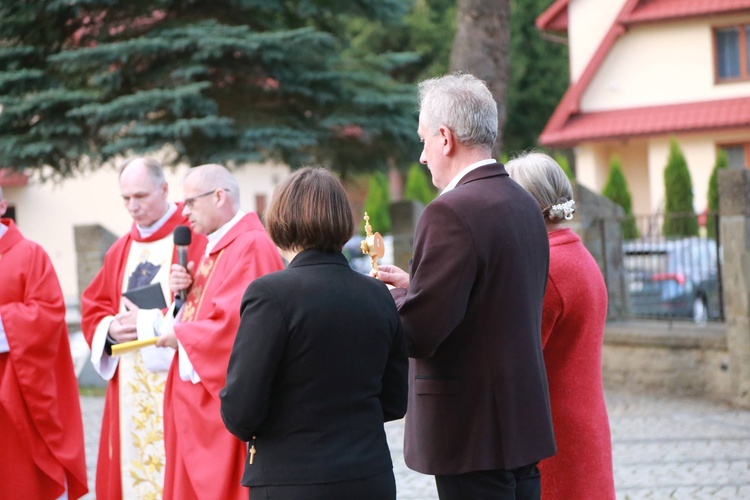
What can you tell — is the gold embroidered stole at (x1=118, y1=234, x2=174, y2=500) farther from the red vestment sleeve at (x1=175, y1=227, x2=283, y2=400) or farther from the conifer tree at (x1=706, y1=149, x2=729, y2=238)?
the conifer tree at (x1=706, y1=149, x2=729, y2=238)

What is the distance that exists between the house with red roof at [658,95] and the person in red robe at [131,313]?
18.6 m

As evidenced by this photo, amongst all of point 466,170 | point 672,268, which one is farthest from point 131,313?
point 672,268

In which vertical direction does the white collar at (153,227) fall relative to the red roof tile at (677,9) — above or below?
below

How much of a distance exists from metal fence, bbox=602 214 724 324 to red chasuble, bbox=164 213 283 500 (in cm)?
689

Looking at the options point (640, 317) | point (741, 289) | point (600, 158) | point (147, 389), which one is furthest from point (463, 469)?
point (600, 158)

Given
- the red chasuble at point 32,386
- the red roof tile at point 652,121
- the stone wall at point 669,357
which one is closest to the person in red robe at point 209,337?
the red chasuble at point 32,386

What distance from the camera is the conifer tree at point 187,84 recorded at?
11.5 m

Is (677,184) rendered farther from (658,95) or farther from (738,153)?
(658,95)

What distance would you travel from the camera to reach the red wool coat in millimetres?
3984

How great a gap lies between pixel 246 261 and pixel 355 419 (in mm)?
1865

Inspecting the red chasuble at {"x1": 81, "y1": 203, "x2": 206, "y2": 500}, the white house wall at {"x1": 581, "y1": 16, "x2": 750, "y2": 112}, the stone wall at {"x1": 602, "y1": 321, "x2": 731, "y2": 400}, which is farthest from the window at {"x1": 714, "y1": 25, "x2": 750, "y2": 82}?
the red chasuble at {"x1": 81, "y1": 203, "x2": 206, "y2": 500}

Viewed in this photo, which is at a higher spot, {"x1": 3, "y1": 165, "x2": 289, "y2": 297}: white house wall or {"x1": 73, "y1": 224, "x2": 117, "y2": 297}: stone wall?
{"x1": 3, "y1": 165, "x2": 289, "y2": 297}: white house wall

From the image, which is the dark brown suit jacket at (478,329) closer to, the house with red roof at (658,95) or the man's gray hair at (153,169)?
the man's gray hair at (153,169)

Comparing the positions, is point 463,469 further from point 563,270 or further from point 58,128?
point 58,128
